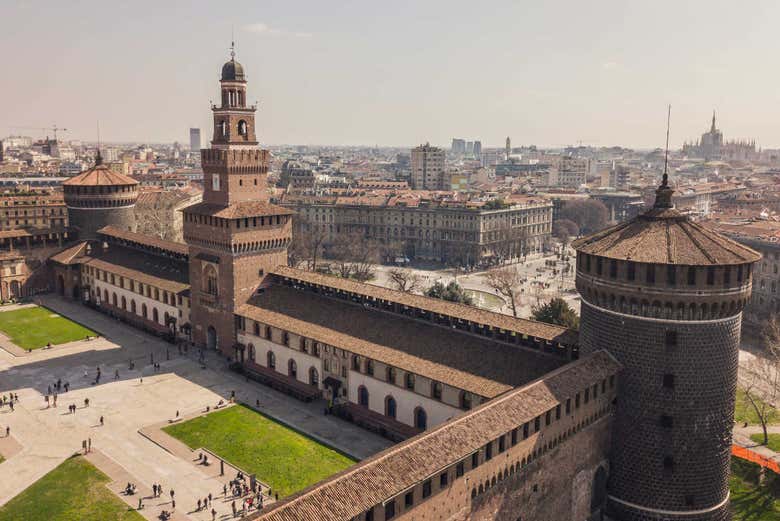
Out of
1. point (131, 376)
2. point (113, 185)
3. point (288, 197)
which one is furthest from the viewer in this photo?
point (288, 197)

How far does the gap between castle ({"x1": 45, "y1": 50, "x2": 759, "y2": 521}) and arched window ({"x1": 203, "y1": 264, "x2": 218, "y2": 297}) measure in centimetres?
427

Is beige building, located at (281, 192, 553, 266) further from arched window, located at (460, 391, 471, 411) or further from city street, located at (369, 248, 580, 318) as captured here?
arched window, located at (460, 391, 471, 411)

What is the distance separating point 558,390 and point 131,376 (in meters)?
46.1

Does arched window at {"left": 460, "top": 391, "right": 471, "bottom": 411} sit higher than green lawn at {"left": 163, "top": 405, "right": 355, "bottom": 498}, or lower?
higher

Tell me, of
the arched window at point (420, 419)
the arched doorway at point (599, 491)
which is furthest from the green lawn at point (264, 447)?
the arched doorway at point (599, 491)

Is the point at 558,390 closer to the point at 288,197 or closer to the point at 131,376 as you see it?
the point at 131,376

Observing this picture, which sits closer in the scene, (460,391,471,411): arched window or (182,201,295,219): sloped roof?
(460,391,471,411): arched window

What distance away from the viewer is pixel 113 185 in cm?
10544

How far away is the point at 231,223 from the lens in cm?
6819

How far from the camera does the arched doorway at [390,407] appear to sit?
178ft

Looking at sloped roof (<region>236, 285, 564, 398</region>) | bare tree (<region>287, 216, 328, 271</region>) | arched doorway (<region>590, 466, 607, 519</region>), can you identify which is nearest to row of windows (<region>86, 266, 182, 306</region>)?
sloped roof (<region>236, 285, 564, 398</region>)

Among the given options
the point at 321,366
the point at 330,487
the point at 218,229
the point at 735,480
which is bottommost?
the point at 735,480

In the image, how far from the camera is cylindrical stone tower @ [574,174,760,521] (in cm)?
4081

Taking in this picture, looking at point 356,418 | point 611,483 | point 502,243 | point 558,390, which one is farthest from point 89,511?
point 502,243
